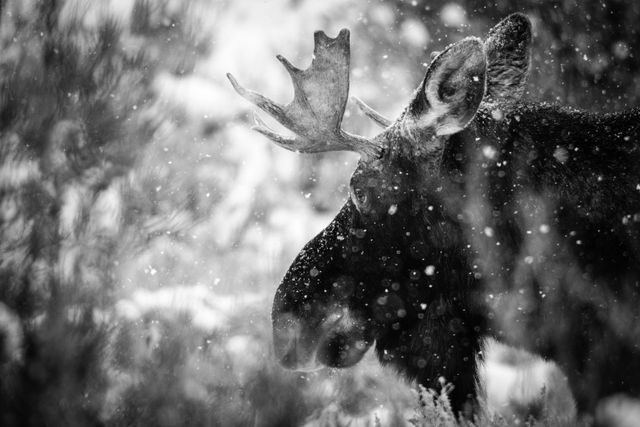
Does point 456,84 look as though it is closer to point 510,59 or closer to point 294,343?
point 510,59

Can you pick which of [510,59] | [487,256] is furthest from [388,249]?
[510,59]

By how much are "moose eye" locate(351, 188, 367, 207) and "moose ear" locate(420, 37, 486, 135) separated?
429 millimetres

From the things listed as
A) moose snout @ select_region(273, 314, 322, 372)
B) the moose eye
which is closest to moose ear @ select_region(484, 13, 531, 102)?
the moose eye

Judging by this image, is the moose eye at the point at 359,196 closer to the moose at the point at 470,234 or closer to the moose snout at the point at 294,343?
the moose at the point at 470,234

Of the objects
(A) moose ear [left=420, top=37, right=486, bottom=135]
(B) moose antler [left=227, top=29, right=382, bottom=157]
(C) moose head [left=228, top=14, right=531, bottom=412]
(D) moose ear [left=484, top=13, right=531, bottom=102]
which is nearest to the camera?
(A) moose ear [left=420, top=37, right=486, bottom=135]

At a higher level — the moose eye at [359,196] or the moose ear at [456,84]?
the moose ear at [456,84]

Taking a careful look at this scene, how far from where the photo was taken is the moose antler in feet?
6.64

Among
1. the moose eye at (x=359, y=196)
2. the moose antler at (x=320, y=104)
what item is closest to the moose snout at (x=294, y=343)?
the moose eye at (x=359, y=196)

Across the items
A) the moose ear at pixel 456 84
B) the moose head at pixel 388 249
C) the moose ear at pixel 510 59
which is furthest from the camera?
the moose ear at pixel 510 59

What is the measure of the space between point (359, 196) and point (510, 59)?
0.98 m

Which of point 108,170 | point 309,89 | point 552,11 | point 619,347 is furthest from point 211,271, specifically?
point 552,11

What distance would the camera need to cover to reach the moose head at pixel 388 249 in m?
1.92

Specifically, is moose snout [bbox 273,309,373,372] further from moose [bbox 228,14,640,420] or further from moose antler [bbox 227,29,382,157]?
moose antler [bbox 227,29,382,157]

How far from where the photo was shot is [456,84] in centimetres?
166
